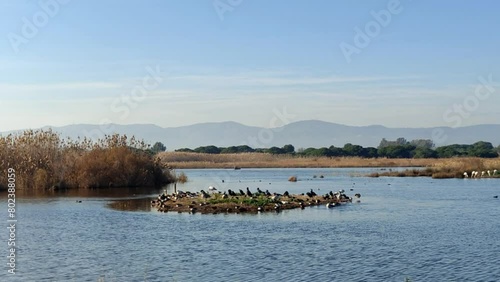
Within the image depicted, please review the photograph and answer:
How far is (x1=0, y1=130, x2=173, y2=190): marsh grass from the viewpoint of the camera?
54031 mm

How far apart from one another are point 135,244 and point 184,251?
2.76 m

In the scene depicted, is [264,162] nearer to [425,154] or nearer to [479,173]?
[425,154]

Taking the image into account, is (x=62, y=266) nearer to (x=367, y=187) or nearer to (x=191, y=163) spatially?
(x=367, y=187)

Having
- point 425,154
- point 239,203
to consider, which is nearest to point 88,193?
point 239,203

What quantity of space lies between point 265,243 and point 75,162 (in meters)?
36.0

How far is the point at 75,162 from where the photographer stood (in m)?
57.2

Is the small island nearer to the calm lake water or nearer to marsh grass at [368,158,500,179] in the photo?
the calm lake water

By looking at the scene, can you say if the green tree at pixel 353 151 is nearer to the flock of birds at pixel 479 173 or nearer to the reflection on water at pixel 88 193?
the flock of birds at pixel 479 173

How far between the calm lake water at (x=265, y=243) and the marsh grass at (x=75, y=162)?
14.4m

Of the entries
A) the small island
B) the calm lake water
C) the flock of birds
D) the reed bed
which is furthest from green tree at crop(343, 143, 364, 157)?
the calm lake water

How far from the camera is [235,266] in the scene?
Answer: 20.6m

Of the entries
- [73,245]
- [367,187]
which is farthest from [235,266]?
[367,187]

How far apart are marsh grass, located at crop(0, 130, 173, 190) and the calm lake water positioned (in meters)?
14.4

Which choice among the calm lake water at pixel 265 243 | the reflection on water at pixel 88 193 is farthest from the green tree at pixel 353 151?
the calm lake water at pixel 265 243
